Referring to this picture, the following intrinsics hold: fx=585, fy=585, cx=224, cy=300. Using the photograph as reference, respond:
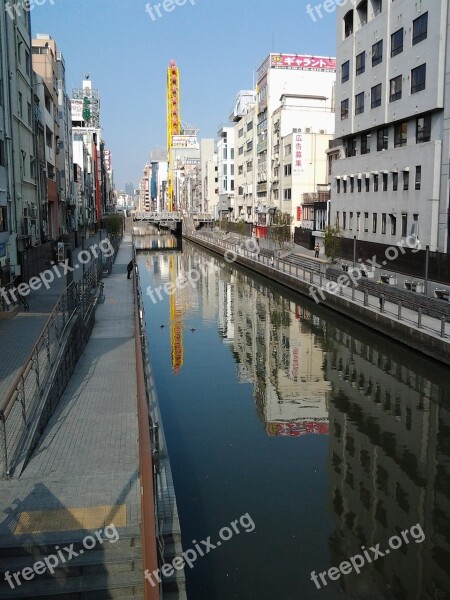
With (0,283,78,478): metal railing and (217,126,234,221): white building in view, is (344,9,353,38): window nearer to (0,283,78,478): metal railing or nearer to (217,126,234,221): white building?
(0,283,78,478): metal railing

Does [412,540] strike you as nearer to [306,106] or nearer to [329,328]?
[329,328]

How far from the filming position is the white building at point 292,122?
5781 centimetres

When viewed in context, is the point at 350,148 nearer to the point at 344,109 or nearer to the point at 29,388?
the point at 344,109

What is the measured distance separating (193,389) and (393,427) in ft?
19.6

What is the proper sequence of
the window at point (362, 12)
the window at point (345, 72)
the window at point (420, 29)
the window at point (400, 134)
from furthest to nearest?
the window at point (345, 72), the window at point (362, 12), the window at point (400, 134), the window at point (420, 29)

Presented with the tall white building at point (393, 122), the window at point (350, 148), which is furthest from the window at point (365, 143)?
the window at point (350, 148)

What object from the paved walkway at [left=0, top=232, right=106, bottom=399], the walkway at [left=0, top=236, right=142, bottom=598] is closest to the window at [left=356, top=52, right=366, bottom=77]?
the paved walkway at [left=0, top=232, right=106, bottom=399]

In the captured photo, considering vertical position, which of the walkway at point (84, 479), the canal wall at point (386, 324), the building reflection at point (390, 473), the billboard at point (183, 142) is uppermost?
the billboard at point (183, 142)

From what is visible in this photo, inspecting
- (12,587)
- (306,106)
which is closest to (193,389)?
(12,587)

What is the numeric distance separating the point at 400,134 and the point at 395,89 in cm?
237

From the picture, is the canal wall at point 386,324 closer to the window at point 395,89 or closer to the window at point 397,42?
the window at point 395,89

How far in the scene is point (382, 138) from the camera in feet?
112

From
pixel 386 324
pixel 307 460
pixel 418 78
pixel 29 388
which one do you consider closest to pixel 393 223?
→ pixel 418 78

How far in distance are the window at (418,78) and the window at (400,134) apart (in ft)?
7.28
